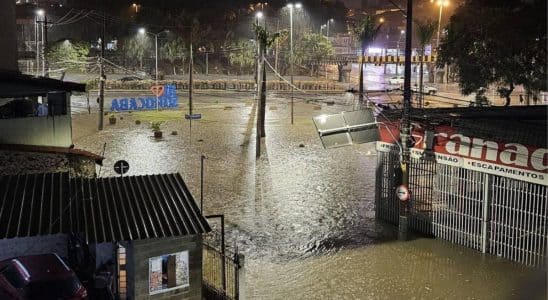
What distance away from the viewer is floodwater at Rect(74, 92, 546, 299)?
44.7 ft

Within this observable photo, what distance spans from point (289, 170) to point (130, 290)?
16390mm

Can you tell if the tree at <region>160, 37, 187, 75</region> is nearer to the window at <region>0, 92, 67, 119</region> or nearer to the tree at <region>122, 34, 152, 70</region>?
the tree at <region>122, 34, 152, 70</region>

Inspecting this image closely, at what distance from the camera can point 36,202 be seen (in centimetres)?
1061

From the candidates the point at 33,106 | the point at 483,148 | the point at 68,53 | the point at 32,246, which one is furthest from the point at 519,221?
the point at 68,53

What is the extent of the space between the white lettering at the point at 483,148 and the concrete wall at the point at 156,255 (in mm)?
8106

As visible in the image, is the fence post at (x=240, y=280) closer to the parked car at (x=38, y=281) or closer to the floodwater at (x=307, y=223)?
the floodwater at (x=307, y=223)

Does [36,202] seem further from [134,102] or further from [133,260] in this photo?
[134,102]

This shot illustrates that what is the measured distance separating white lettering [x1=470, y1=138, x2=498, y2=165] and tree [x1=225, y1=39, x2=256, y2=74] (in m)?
71.1

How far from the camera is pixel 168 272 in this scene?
1091 centimetres

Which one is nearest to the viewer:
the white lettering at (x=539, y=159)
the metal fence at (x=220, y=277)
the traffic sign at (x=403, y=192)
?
the metal fence at (x=220, y=277)

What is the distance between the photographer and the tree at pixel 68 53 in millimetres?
69375

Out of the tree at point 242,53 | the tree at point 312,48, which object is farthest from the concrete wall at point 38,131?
the tree at point 312,48

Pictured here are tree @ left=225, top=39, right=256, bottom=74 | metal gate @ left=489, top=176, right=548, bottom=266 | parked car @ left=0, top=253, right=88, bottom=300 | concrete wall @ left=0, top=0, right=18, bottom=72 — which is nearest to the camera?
parked car @ left=0, top=253, right=88, bottom=300

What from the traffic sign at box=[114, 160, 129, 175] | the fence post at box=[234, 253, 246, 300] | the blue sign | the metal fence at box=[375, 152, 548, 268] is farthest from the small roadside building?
the blue sign
